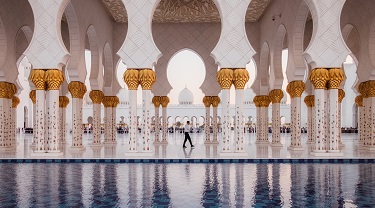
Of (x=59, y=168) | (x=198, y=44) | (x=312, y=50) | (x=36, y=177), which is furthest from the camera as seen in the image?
(x=198, y=44)

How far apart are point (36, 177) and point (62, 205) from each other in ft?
6.18

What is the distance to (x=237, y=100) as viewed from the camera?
768 cm

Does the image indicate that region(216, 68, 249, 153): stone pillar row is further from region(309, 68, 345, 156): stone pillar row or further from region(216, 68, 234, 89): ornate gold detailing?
region(309, 68, 345, 156): stone pillar row

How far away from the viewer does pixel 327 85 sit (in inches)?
306

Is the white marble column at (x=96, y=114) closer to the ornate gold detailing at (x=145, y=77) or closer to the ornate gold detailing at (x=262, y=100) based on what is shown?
the ornate gold detailing at (x=145, y=77)

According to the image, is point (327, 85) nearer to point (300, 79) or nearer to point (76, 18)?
point (300, 79)

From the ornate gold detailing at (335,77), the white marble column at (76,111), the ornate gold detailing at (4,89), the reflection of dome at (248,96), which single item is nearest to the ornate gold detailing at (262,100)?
the ornate gold detailing at (335,77)

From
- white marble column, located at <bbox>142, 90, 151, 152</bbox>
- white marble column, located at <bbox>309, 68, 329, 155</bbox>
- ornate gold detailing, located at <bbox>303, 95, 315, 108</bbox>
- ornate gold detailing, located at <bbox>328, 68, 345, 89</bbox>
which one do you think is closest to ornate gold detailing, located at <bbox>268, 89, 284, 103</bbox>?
ornate gold detailing, located at <bbox>303, 95, 315, 108</bbox>

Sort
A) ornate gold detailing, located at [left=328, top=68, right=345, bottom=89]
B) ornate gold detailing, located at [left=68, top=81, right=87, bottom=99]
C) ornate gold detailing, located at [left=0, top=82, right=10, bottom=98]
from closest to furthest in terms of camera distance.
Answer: ornate gold detailing, located at [left=328, top=68, right=345, bottom=89], ornate gold detailing, located at [left=0, top=82, right=10, bottom=98], ornate gold detailing, located at [left=68, top=81, right=87, bottom=99]

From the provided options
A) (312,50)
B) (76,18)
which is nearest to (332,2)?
(312,50)

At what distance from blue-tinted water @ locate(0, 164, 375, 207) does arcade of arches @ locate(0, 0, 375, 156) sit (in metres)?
1.53

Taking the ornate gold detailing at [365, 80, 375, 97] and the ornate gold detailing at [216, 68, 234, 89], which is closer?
the ornate gold detailing at [216, 68, 234, 89]

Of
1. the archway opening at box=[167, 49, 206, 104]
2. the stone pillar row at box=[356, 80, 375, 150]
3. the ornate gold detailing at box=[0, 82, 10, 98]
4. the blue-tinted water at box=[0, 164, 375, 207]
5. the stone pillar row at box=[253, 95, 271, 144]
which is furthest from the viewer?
the archway opening at box=[167, 49, 206, 104]

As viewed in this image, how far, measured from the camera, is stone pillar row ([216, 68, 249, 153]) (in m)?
7.59
